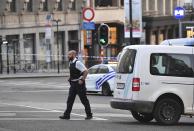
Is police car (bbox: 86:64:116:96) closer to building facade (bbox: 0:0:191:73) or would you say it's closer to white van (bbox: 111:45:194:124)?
white van (bbox: 111:45:194:124)

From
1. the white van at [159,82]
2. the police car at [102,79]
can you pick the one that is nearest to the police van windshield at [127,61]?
the white van at [159,82]

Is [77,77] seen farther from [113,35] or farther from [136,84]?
[113,35]

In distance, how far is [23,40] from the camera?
63125mm

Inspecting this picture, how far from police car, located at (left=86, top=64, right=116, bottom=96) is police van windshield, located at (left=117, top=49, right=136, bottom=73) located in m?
13.4

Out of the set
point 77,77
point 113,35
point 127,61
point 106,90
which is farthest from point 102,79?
Answer: point 113,35

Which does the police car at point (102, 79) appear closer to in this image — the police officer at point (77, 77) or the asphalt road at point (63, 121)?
the asphalt road at point (63, 121)

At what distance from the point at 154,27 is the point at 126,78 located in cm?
6217

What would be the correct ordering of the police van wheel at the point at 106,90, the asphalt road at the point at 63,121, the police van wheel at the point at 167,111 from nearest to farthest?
the asphalt road at the point at 63,121 < the police van wheel at the point at 167,111 < the police van wheel at the point at 106,90

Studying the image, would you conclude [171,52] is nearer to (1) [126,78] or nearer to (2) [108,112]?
(1) [126,78]

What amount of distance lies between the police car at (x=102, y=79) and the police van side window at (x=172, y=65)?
45.1 ft

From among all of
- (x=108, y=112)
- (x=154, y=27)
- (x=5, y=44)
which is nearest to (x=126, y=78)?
(x=108, y=112)

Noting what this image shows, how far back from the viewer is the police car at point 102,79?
3173 centimetres

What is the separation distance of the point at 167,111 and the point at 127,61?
62.5 inches

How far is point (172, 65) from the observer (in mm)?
17703
